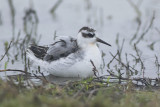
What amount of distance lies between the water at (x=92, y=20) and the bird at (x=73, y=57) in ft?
5.74

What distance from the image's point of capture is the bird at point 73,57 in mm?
6980

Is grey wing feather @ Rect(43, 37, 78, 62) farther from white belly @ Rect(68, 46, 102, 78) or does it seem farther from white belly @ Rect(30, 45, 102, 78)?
white belly @ Rect(68, 46, 102, 78)

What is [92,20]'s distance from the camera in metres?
11.9

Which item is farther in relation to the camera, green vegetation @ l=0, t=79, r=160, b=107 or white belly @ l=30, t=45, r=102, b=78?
white belly @ l=30, t=45, r=102, b=78

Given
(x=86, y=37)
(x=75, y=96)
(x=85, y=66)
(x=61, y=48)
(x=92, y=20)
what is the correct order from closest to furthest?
(x=75, y=96)
(x=85, y=66)
(x=61, y=48)
(x=86, y=37)
(x=92, y=20)

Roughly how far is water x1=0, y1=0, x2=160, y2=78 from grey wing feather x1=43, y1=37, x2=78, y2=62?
6.18ft

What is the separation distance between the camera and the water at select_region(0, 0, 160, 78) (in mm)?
10225

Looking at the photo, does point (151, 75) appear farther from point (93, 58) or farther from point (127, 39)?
point (127, 39)

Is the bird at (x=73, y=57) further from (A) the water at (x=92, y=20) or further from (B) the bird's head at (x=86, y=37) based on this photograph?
(A) the water at (x=92, y=20)

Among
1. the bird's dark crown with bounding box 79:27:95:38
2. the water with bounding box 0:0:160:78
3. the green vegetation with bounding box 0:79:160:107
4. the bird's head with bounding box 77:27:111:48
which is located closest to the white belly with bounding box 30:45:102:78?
the bird's head with bounding box 77:27:111:48

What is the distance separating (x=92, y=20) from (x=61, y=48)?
4.82 m

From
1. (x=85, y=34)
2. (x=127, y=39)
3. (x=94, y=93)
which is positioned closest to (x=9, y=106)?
(x=94, y=93)

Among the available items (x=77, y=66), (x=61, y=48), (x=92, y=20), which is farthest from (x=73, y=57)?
(x=92, y=20)

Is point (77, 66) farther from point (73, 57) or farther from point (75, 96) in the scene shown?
point (75, 96)
